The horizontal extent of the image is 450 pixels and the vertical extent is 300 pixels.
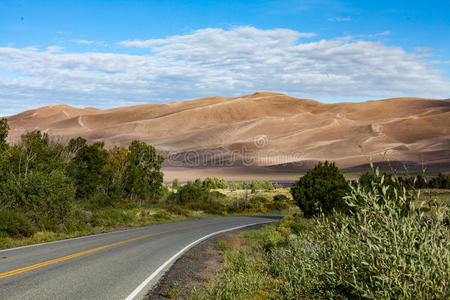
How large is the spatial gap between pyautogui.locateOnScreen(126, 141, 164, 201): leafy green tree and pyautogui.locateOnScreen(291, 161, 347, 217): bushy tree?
20867mm

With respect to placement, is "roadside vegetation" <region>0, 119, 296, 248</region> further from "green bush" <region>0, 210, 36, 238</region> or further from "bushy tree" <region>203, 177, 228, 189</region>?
"bushy tree" <region>203, 177, 228, 189</region>

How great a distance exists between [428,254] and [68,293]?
6.78 meters

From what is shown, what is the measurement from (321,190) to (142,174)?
24.7 m

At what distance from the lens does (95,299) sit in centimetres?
786

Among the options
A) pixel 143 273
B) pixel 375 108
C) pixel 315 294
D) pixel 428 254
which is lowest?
pixel 143 273

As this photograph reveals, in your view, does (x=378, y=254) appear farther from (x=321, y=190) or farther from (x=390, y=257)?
(x=321, y=190)

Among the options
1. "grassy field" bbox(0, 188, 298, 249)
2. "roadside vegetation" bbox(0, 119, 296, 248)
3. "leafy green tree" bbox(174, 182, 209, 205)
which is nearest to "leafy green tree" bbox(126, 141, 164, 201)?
"roadside vegetation" bbox(0, 119, 296, 248)

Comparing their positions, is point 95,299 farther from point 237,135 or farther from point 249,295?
point 237,135

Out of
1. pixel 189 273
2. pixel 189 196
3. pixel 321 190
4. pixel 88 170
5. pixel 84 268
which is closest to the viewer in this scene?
pixel 84 268

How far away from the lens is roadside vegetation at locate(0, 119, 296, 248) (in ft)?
66.4

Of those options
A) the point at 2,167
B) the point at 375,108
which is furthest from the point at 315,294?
the point at 375,108

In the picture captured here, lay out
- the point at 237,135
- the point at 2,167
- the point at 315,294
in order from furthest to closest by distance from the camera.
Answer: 1. the point at 237,135
2. the point at 2,167
3. the point at 315,294

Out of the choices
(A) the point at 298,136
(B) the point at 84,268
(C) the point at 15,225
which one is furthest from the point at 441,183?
(A) the point at 298,136

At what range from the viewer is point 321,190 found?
26156 mm
